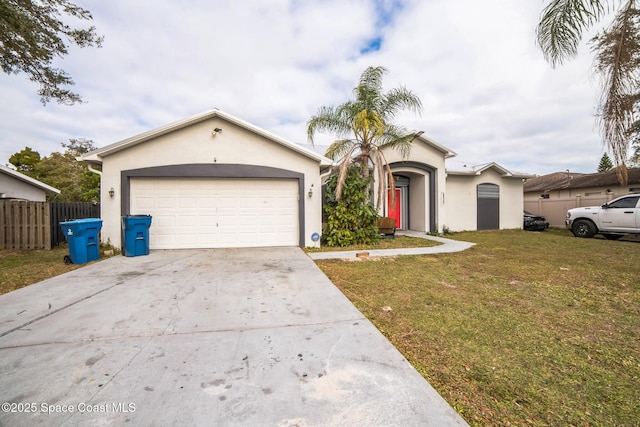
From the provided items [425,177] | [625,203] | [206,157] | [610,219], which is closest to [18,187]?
[206,157]

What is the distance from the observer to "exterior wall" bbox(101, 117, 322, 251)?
7.82m

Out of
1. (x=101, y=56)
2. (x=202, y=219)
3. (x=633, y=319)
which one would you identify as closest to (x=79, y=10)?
(x=101, y=56)

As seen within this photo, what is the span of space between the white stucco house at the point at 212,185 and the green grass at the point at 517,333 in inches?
126

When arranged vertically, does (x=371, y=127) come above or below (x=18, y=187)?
above

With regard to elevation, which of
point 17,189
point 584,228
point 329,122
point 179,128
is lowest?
point 584,228

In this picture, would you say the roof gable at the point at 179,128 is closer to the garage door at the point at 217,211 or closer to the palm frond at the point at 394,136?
the garage door at the point at 217,211

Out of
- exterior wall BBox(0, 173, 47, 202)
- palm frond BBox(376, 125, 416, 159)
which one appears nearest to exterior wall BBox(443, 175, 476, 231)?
palm frond BBox(376, 125, 416, 159)

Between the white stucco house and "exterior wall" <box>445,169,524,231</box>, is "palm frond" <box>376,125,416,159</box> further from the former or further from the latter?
"exterior wall" <box>445,169,524,231</box>

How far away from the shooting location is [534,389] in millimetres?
2088

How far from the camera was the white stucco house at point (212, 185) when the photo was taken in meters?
7.86

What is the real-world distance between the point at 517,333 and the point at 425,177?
1044 centimetres

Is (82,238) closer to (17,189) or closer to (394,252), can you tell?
(394,252)

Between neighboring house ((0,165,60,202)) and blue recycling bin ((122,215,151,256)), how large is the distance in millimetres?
9752

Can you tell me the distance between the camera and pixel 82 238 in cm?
643
